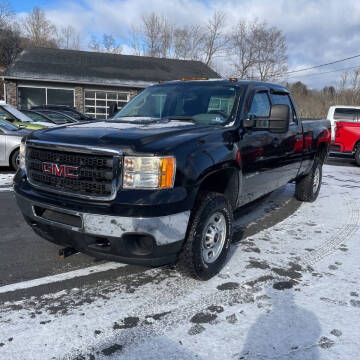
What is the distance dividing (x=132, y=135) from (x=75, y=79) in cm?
2263

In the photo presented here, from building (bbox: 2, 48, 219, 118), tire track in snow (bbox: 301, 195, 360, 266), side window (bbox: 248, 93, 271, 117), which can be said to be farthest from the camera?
building (bbox: 2, 48, 219, 118)

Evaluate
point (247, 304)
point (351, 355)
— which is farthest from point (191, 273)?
point (351, 355)

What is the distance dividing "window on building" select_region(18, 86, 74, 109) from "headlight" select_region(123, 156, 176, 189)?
76.5ft

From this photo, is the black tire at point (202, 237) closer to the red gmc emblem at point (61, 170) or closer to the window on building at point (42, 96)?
the red gmc emblem at point (61, 170)

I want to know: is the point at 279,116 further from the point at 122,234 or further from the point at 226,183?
the point at 122,234

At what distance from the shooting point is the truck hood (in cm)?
275

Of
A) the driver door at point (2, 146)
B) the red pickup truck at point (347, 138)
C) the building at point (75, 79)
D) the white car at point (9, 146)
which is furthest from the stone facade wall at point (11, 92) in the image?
the red pickup truck at point (347, 138)

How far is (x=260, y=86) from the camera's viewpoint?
4391mm

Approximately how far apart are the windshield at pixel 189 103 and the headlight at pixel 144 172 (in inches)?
49.1

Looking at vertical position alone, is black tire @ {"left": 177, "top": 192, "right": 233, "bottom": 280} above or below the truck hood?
below

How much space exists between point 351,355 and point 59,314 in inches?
84.4

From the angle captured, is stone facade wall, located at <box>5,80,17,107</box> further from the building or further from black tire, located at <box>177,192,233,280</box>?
black tire, located at <box>177,192,233,280</box>

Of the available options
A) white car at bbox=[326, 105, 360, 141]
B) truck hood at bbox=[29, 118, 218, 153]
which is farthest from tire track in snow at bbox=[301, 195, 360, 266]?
white car at bbox=[326, 105, 360, 141]

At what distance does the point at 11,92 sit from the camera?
22.7 m
